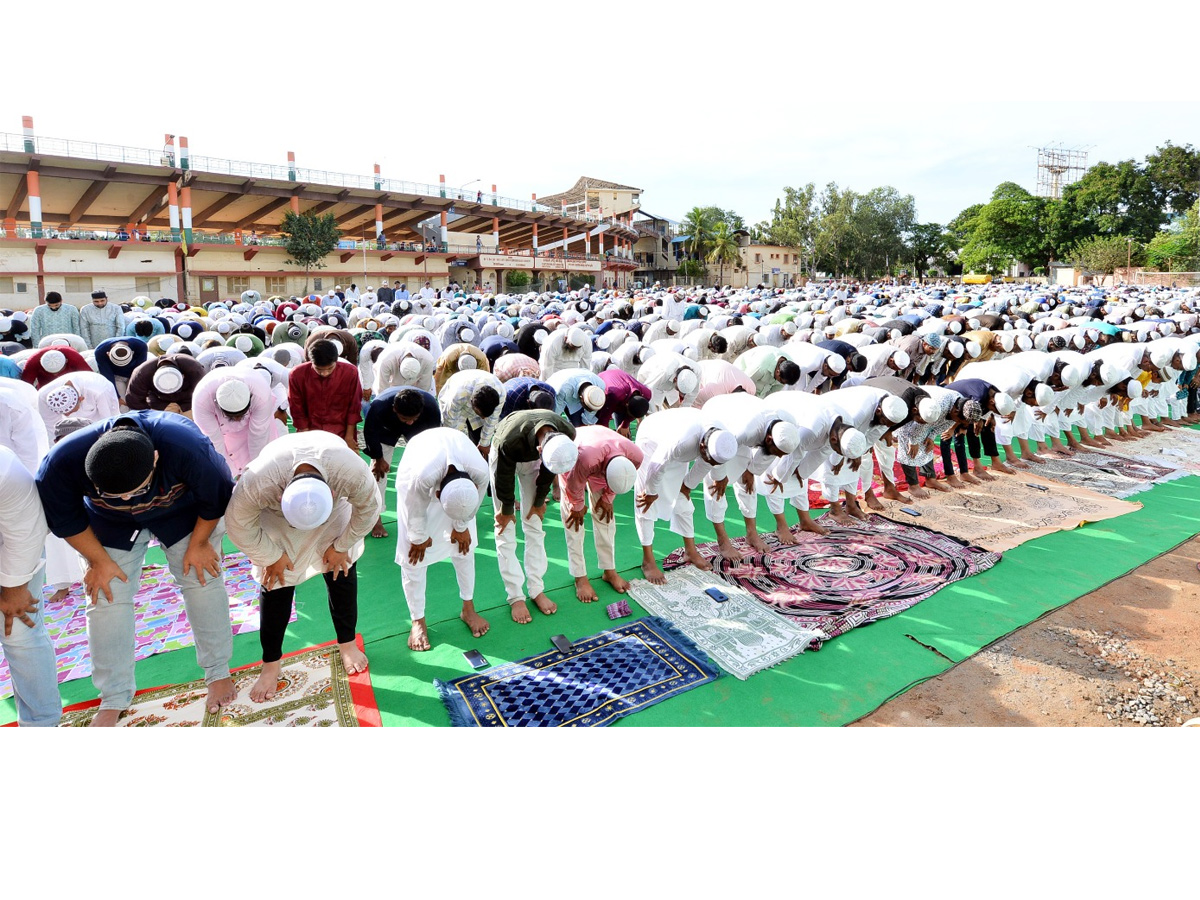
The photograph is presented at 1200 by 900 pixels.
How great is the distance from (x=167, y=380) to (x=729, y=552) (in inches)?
154

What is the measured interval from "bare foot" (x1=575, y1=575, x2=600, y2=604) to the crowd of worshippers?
2 cm

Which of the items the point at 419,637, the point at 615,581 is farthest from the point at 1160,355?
the point at 419,637

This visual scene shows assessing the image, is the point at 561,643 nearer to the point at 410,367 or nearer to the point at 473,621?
the point at 473,621

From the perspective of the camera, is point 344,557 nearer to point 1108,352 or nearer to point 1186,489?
point 1186,489

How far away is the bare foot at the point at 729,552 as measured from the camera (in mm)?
4516

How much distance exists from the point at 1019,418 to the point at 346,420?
6.16 meters

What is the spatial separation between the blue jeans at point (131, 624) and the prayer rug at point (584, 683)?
1007mm

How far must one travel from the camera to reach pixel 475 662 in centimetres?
338

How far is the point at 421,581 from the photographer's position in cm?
356

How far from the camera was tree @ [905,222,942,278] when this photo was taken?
177 ft

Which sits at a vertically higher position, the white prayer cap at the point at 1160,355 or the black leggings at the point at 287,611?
the white prayer cap at the point at 1160,355

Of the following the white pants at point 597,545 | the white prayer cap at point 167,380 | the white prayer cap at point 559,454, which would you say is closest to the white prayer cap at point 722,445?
the white pants at point 597,545

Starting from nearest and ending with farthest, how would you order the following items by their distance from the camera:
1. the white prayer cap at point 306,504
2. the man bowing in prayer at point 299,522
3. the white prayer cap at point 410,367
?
1. the white prayer cap at point 306,504
2. the man bowing in prayer at point 299,522
3. the white prayer cap at point 410,367

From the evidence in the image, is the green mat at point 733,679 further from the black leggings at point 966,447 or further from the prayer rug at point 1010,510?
the black leggings at point 966,447
